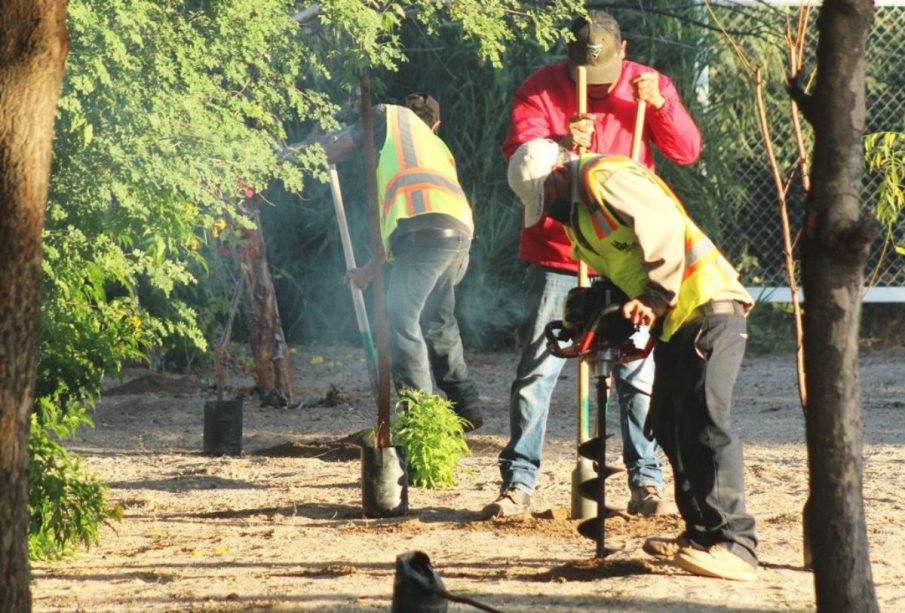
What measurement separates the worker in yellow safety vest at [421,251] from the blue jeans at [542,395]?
1.38m

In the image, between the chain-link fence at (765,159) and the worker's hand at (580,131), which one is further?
the chain-link fence at (765,159)

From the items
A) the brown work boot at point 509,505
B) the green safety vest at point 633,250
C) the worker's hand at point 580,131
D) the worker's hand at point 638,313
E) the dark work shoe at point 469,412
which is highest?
the worker's hand at point 580,131

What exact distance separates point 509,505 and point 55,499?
175 cm

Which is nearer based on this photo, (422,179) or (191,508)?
(191,508)

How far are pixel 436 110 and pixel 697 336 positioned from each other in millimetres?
3631

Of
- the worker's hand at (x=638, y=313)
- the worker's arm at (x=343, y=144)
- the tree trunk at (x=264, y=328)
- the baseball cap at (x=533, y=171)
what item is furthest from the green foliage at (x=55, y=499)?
the tree trunk at (x=264, y=328)

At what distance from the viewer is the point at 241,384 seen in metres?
12.0

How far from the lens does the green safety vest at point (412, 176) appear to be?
25.4ft

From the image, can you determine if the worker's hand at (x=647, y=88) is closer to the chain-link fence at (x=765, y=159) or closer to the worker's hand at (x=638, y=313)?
the worker's hand at (x=638, y=313)

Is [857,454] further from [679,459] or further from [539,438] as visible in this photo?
[539,438]

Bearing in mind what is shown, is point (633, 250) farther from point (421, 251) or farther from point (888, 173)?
point (421, 251)

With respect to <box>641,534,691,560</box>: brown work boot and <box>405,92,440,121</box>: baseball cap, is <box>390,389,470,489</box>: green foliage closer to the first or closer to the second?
<box>405,92,440,121</box>: baseball cap

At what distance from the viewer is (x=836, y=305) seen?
338 centimetres

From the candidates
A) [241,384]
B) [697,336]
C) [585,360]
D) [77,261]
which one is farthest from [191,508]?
[241,384]
